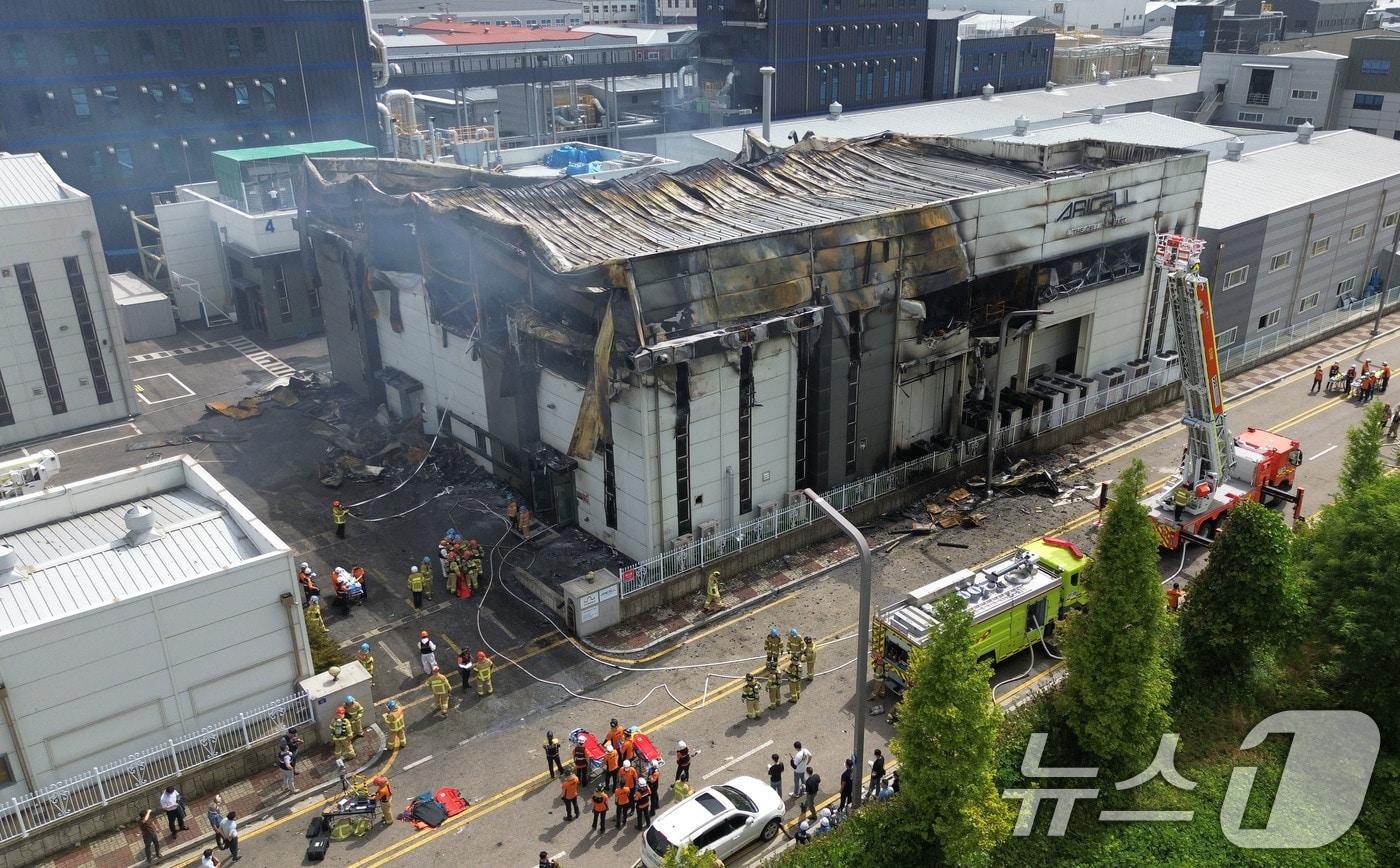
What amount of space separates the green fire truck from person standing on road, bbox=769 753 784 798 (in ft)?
14.8

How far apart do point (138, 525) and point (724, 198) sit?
23826mm

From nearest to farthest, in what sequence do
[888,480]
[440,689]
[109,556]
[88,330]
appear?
[109,556] → [440,689] → [888,480] → [88,330]

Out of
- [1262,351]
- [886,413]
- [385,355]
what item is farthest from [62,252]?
[1262,351]

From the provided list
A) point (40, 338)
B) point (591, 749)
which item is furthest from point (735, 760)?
point (40, 338)

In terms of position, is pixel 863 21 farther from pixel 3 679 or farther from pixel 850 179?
pixel 3 679

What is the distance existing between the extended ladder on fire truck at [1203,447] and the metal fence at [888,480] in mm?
6109

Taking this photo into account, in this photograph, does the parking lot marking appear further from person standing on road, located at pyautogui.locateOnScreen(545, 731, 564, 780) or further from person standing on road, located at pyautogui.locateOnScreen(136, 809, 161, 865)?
person standing on road, located at pyautogui.locateOnScreen(545, 731, 564, 780)

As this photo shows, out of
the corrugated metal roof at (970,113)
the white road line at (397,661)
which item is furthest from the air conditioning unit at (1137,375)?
the white road line at (397,661)

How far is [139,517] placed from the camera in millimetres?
25547

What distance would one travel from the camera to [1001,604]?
27750mm

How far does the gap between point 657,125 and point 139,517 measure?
69.8 metres

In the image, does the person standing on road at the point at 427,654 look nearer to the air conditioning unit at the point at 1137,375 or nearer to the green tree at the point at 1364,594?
the green tree at the point at 1364,594

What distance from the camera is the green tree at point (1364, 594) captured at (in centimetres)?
2497

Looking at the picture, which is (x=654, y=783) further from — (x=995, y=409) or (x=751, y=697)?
(x=995, y=409)
